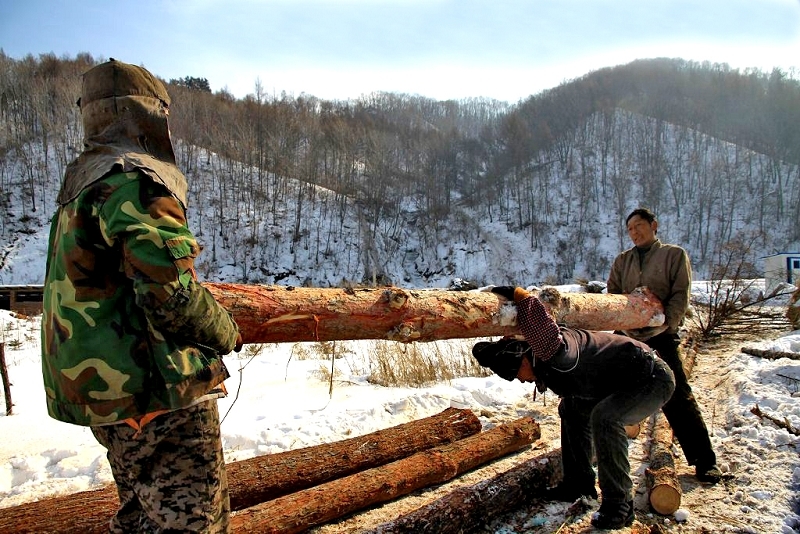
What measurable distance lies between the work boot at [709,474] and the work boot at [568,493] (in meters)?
0.90

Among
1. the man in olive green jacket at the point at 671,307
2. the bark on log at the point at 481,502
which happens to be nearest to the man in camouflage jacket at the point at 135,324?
the bark on log at the point at 481,502

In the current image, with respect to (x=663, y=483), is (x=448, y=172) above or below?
above

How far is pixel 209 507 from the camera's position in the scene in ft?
6.11

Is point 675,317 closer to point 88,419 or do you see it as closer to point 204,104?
point 88,419

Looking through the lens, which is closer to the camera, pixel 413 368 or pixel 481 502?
pixel 481 502

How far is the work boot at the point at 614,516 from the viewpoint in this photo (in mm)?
2982

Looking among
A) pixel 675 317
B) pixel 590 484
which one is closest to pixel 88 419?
pixel 590 484

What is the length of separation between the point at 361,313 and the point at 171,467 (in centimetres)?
135

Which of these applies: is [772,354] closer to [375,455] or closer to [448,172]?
[375,455]

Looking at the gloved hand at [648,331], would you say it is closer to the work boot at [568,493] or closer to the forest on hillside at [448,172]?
the work boot at [568,493]

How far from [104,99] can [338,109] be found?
61.2 meters

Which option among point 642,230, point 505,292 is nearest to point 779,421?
point 642,230

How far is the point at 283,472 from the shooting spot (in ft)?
11.1

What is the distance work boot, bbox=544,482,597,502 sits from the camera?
134 inches
